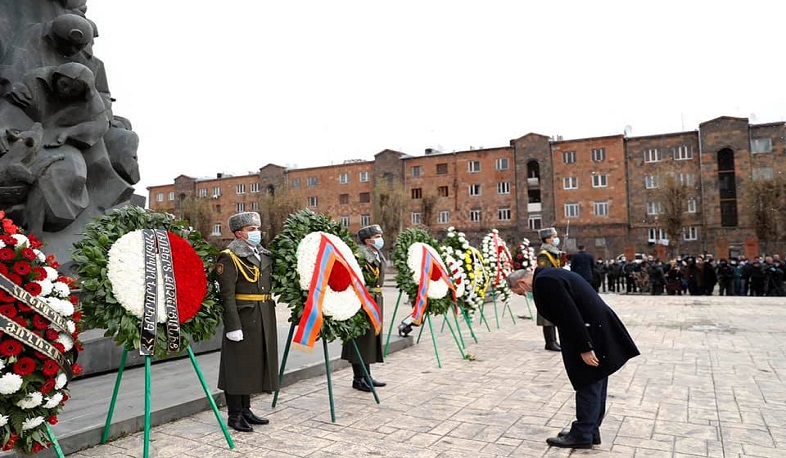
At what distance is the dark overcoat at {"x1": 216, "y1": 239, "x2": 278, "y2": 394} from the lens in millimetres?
5039

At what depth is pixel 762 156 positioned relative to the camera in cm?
4238

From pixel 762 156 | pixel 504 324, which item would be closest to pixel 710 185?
pixel 762 156

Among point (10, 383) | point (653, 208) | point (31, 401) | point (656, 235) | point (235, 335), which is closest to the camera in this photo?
point (10, 383)

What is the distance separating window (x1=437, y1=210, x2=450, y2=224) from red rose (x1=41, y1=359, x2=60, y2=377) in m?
48.6

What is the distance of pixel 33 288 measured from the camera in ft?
10.8

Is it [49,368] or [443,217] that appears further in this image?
[443,217]

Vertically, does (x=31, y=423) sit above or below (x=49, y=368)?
below

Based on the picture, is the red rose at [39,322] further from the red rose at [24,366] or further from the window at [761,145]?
the window at [761,145]

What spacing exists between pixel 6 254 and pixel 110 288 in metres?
1.11

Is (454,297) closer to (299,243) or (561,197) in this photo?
(299,243)

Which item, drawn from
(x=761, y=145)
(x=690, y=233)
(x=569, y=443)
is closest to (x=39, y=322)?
(x=569, y=443)

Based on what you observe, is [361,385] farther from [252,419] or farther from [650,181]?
[650,181]

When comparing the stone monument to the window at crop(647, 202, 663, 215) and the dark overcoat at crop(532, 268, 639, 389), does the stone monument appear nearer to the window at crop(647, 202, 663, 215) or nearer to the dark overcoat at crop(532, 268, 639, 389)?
the dark overcoat at crop(532, 268, 639, 389)

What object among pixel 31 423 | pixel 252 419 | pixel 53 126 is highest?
pixel 53 126
